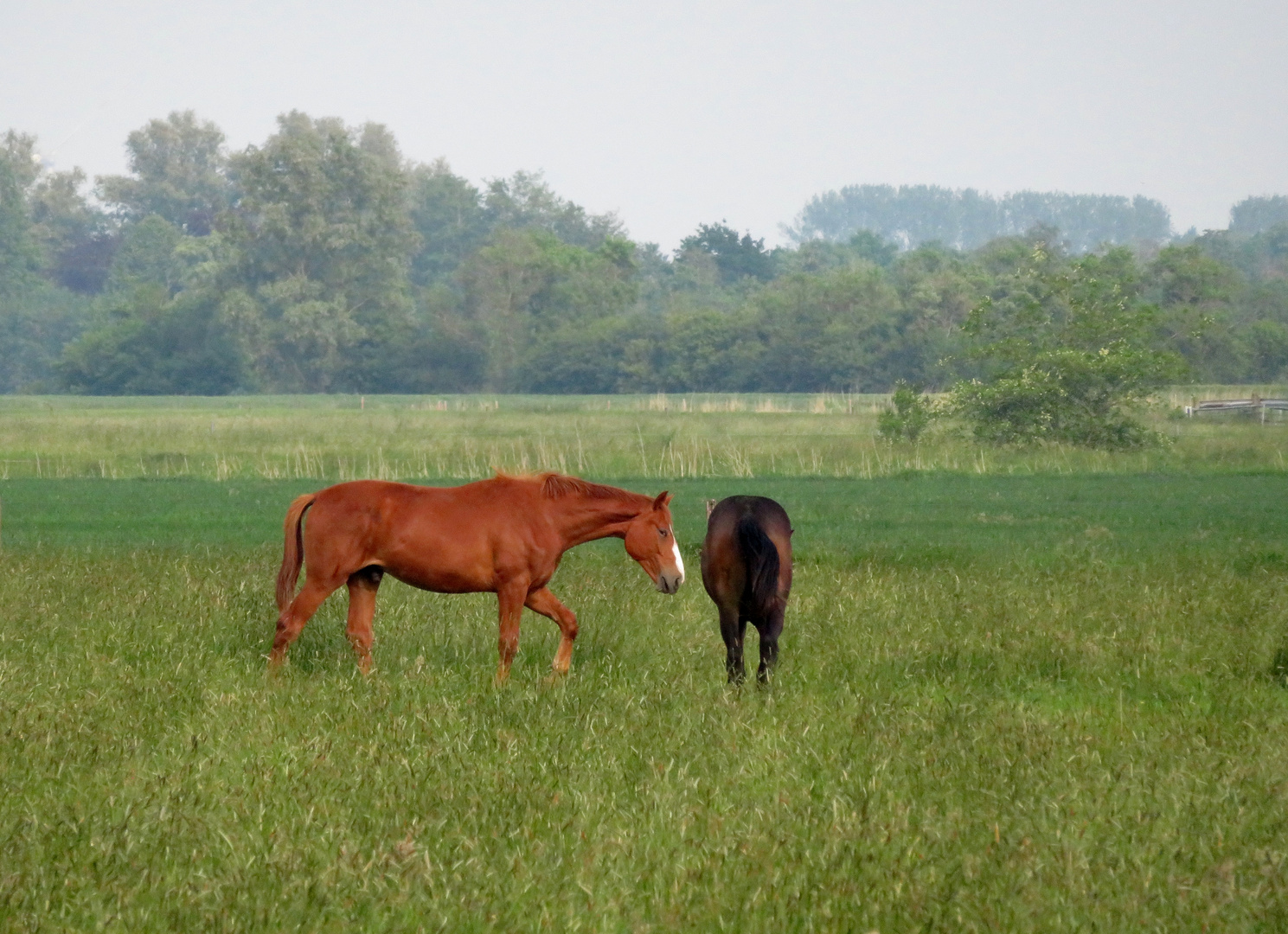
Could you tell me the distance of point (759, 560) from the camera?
1005cm

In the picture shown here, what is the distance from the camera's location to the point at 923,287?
85.4 meters

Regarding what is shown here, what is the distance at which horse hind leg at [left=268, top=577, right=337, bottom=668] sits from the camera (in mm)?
10773

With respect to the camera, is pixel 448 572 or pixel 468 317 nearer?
pixel 448 572

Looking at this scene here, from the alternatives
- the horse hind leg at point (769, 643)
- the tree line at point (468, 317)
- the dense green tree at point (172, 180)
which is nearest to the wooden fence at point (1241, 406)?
the tree line at point (468, 317)

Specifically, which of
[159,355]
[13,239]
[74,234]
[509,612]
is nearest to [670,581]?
[509,612]

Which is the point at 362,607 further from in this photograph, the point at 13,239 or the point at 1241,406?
the point at 13,239

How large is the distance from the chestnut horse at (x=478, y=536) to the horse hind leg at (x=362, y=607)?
24 centimetres

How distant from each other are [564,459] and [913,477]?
324 inches

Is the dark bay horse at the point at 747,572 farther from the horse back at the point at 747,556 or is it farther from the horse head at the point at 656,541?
the horse head at the point at 656,541

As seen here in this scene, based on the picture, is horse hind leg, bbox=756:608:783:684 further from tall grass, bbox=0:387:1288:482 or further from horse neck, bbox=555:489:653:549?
tall grass, bbox=0:387:1288:482

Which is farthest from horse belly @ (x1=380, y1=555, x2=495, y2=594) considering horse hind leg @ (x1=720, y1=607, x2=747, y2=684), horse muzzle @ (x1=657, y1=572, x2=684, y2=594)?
horse hind leg @ (x1=720, y1=607, x2=747, y2=684)

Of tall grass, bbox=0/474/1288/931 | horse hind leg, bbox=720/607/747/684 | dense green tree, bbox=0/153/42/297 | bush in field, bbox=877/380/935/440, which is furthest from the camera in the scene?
dense green tree, bbox=0/153/42/297

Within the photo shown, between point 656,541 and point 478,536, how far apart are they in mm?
1212

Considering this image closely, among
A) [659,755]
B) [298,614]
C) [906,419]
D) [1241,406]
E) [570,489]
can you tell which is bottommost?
[1241,406]
